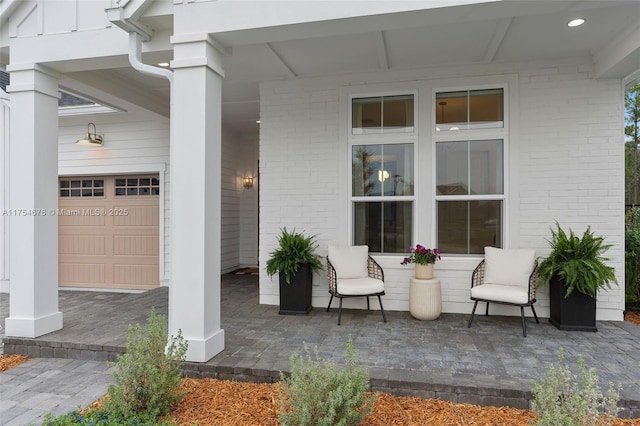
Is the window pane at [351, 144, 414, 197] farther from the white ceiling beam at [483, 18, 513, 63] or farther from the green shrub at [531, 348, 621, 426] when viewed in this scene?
the green shrub at [531, 348, 621, 426]

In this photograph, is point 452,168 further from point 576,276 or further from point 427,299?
point 576,276

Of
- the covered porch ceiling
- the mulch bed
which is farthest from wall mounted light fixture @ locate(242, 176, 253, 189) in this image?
the mulch bed

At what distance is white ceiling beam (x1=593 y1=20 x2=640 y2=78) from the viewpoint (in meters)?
3.34

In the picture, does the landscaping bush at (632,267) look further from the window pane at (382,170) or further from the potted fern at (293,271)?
the potted fern at (293,271)

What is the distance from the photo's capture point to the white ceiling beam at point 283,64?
3851mm

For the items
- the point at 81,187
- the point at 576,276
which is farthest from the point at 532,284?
the point at 81,187

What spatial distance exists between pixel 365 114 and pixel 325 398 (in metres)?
3.50

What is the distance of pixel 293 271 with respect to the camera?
14.1 ft

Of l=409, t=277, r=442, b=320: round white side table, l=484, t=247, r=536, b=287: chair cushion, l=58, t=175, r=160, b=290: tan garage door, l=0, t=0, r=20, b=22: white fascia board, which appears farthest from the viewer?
l=58, t=175, r=160, b=290: tan garage door

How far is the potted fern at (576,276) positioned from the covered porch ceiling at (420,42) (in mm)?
1804

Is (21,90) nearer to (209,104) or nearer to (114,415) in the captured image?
(209,104)

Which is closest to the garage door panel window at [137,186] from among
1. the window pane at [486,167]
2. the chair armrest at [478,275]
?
the window pane at [486,167]

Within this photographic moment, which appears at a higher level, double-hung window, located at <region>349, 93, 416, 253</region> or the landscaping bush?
double-hung window, located at <region>349, 93, 416, 253</region>

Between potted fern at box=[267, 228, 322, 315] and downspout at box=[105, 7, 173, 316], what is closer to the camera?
downspout at box=[105, 7, 173, 316]
